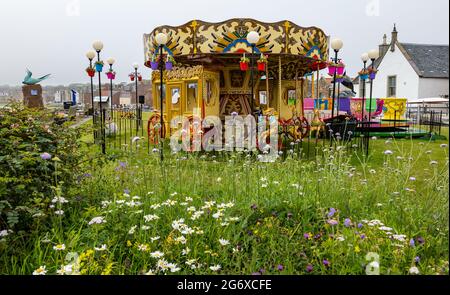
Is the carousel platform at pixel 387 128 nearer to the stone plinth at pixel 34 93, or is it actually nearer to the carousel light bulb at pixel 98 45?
the carousel light bulb at pixel 98 45

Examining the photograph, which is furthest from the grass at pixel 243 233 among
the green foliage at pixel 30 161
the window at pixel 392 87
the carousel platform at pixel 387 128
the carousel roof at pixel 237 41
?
the window at pixel 392 87

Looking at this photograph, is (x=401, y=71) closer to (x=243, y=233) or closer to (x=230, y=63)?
(x=230, y=63)

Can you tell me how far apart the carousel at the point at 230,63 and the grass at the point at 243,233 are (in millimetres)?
4415

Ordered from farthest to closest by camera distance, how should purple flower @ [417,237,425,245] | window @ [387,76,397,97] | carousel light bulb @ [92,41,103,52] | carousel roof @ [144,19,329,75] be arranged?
window @ [387,76,397,97] < carousel light bulb @ [92,41,103,52] < carousel roof @ [144,19,329,75] < purple flower @ [417,237,425,245]

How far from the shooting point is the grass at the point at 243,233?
2438mm

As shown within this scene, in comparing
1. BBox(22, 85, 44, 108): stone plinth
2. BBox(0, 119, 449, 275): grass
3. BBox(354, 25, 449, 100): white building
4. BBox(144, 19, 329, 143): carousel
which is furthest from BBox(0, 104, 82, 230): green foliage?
BBox(354, 25, 449, 100): white building

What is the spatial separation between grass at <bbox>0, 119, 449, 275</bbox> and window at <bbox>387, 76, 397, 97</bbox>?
25.5m

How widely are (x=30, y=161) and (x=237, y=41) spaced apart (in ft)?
24.2

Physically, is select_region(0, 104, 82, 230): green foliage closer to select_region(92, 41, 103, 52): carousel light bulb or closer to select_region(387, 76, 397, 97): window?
select_region(92, 41, 103, 52): carousel light bulb

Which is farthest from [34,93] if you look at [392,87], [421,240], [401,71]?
[392,87]

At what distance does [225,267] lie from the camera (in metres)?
2.55

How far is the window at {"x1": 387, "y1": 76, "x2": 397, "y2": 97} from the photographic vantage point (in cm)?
2659
